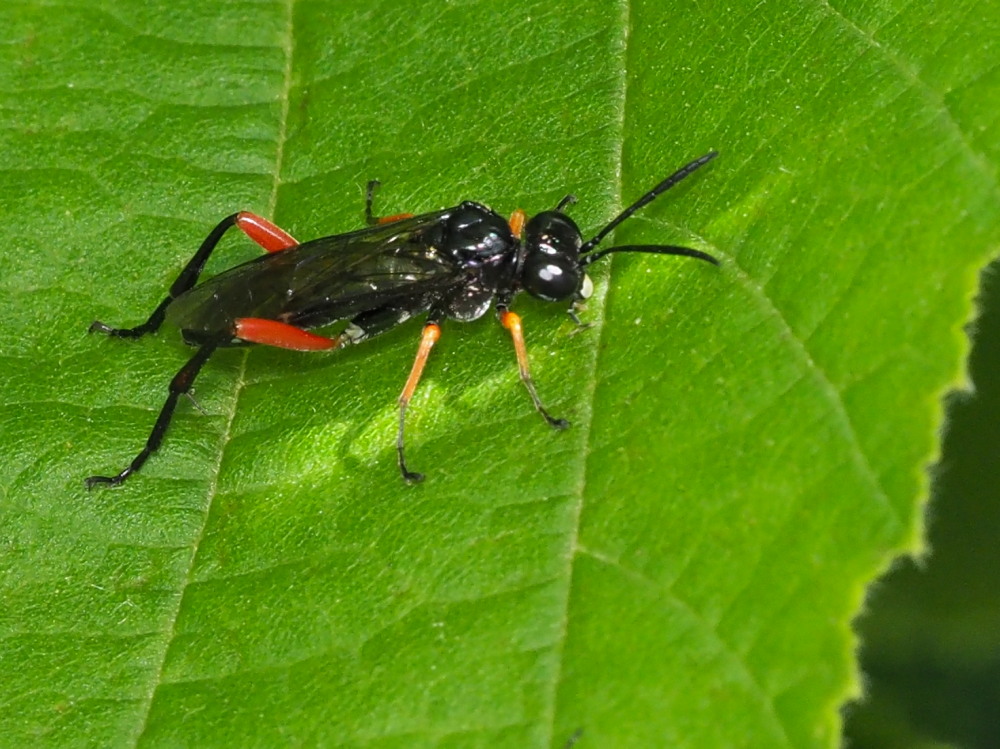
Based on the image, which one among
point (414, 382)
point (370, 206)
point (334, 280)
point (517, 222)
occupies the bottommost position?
point (414, 382)

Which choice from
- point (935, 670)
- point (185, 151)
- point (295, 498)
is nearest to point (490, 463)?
point (295, 498)

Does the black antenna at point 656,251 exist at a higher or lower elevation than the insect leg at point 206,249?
higher

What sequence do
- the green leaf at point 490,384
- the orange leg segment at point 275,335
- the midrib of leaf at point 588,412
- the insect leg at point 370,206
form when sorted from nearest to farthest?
the green leaf at point 490,384 < the midrib of leaf at point 588,412 < the orange leg segment at point 275,335 < the insect leg at point 370,206

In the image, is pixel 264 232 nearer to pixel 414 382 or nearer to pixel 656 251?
pixel 414 382

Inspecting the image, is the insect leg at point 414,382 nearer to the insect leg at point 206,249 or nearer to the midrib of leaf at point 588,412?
the midrib of leaf at point 588,412

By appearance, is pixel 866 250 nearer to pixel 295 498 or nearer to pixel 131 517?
pixel 295 498

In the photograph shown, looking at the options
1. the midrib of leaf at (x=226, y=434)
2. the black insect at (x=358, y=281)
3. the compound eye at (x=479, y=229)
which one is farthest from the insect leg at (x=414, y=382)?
the midrib of leaf at (x=226, y=434)

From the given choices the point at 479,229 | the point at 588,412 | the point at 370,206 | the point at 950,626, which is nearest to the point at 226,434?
the point at 370,206
